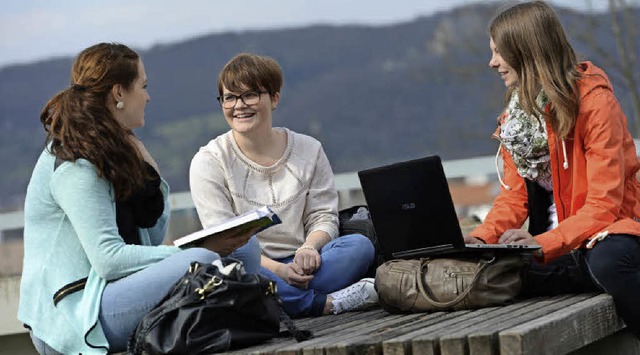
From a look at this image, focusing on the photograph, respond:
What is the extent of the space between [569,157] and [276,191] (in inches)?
56.5

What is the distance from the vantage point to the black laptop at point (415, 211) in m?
6.00

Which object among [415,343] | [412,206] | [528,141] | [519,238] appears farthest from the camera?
[528,141]

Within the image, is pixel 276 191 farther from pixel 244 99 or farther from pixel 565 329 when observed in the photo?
pixel 565 329

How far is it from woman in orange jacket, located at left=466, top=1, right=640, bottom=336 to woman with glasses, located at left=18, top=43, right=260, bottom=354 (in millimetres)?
1409

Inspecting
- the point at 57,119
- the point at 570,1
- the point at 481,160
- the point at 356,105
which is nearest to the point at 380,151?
the point at 356,105

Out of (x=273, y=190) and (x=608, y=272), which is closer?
(x=608, y=272)

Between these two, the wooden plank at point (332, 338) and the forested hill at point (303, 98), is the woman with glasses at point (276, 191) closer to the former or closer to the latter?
the wooden plank at point (332, 338)

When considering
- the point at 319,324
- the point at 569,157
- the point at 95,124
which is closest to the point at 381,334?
the point at 319,324

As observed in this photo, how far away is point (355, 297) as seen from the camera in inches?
267

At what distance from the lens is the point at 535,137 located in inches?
254

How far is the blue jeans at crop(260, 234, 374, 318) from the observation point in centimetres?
671

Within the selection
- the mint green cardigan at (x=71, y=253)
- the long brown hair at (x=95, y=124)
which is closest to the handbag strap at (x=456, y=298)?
the mint green cardigan at (x=71, y=253)

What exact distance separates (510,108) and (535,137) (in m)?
0.24

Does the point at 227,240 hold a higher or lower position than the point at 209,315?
higher
